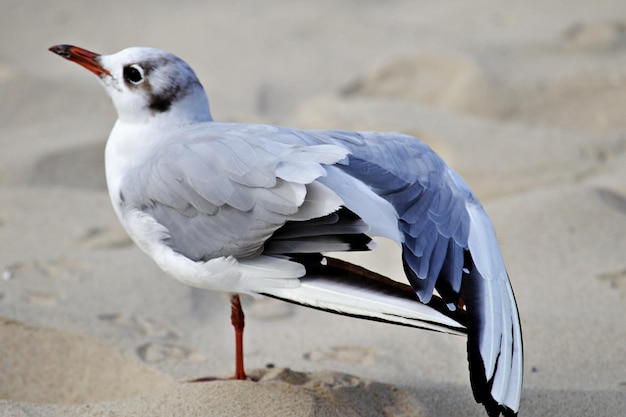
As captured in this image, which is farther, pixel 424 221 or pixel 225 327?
pixel 225 327

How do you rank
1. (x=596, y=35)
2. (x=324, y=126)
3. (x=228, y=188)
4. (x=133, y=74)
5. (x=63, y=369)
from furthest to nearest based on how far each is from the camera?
(x=596, y=35) < (x=324, y=126) < (x=63, y=369) < (x=133, y=74) < (x=228, y=188)

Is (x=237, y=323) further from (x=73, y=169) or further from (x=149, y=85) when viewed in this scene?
(x=73, y=169)

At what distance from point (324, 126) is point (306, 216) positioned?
286 cm

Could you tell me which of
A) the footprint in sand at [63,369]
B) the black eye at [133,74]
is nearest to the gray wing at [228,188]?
the black eye at [133,74]

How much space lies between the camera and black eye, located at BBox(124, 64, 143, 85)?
284 centimetres

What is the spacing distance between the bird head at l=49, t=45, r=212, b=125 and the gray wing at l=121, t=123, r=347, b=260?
8.7 inches

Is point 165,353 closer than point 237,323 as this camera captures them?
No

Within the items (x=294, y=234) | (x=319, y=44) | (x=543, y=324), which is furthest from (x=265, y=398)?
(x=319, y=44)

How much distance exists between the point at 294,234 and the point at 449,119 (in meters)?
3.02

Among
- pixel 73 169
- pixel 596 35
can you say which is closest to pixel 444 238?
pixel 73 169

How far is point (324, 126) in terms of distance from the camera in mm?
5137

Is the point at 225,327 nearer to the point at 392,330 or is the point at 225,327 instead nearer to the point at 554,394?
the point at 392,330

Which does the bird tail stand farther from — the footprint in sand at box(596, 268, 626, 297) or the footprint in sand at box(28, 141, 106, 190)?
the footprint in sand at box(28, 141, 106, 190)

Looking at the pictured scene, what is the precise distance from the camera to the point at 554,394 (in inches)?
113
